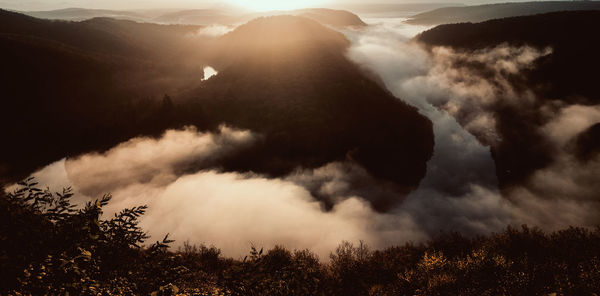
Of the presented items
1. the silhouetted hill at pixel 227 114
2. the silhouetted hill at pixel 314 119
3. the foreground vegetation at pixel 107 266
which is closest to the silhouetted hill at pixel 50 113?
the silhouetted hill at pixel 227 114

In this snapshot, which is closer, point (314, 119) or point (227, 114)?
point (314, 119)

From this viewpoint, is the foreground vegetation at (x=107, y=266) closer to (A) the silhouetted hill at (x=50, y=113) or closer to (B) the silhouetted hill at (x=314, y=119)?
(B) the silhouetted hill at (x=314, y=119)

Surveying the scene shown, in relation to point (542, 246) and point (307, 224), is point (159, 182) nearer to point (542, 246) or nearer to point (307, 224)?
point (307, 224)

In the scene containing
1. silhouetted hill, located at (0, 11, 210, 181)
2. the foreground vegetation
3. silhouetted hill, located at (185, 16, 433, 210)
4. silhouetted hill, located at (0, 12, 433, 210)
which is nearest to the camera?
the foreground vegetation

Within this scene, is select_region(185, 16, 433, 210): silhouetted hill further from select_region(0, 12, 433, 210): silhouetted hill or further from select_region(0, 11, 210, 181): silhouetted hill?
select_region(0, 11, 210, 181): silhouetted hill

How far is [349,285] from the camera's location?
1916 inches

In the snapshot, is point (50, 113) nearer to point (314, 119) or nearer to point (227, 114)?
point (227, 114)

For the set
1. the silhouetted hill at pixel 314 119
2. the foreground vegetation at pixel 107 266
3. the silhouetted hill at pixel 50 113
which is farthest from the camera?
the silhouetted hill at pixel 314 119

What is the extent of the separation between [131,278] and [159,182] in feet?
621

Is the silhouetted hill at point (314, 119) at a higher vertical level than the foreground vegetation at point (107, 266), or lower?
lower

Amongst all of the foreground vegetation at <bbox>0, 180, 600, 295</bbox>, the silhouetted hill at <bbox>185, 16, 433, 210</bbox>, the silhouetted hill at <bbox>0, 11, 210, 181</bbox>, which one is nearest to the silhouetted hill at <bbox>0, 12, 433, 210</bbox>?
the silhouetted hill at <bbox>0, 11, 210, 181</bbox>

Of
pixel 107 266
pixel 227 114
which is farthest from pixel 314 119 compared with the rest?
pixel 107 266

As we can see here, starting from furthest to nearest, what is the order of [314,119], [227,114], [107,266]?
1. [227,114]
2. [314,119]
3. [107,266]

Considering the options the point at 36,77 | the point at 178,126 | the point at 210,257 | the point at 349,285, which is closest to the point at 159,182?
the point at 178,126
